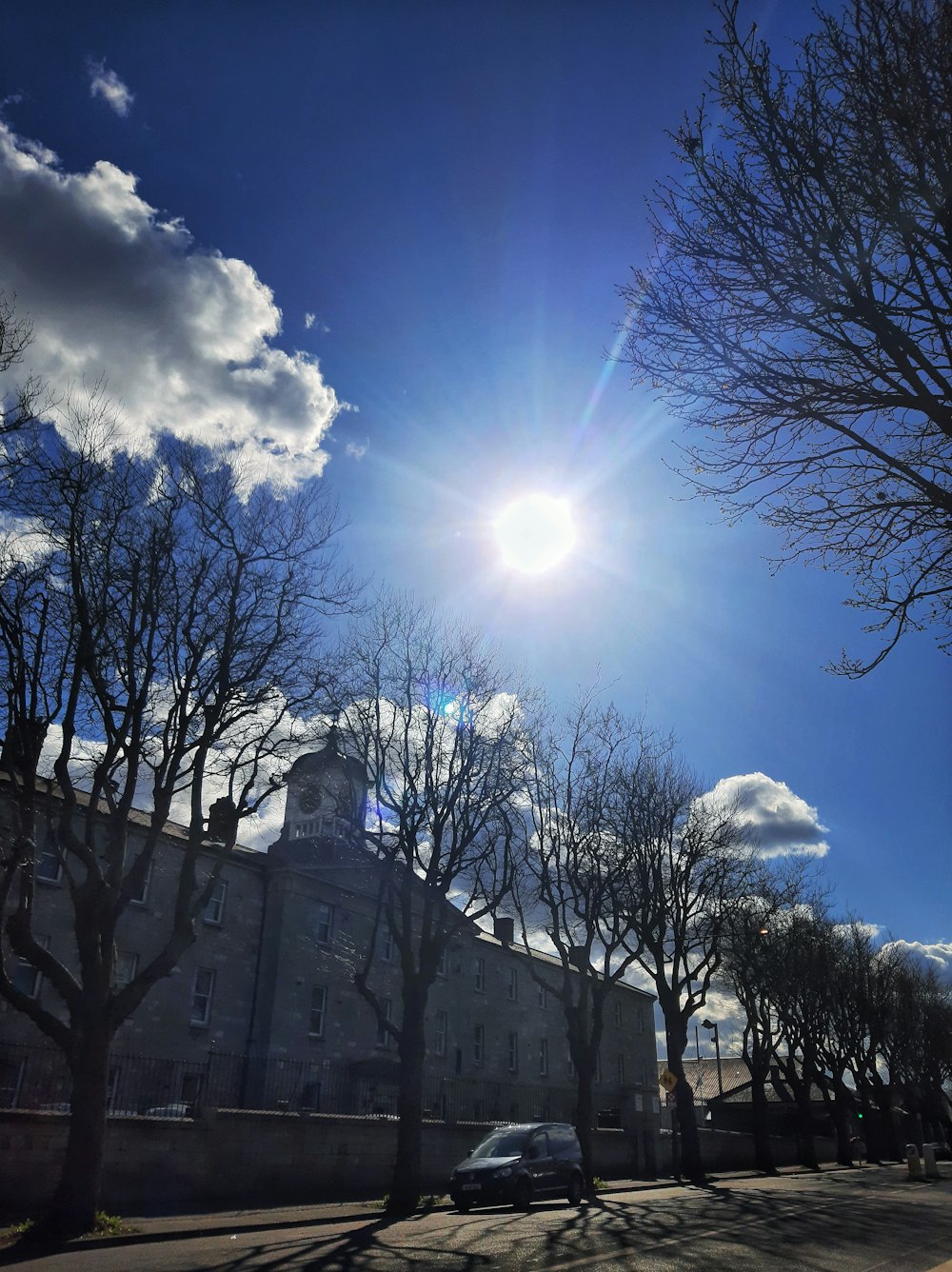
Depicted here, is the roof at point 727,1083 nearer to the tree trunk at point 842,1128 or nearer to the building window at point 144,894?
the tree trunk at point 842,1128

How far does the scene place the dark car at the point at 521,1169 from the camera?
62.4 ft

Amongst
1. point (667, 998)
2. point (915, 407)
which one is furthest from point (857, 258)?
point (667, 998)

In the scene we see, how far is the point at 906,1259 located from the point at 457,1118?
65.2 feet

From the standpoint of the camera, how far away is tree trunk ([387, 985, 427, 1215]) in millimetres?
18391

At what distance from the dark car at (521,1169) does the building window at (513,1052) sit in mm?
26969

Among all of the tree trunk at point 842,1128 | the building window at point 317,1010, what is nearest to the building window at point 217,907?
the building window at point 317,1010

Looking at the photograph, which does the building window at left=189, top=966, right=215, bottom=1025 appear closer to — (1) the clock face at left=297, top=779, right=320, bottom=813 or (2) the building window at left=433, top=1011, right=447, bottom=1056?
(2) the building window at left=433, top=1011, right=447, bottom=1056

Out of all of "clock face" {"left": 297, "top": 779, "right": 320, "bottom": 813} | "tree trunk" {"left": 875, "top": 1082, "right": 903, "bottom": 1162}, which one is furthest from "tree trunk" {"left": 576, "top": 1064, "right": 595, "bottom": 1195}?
"tree trunk" {"left": 875, "top": 1082, "right": 903, "bottom": 1162}

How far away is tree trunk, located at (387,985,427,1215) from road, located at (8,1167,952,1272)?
608mm

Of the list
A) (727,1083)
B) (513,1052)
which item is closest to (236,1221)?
(513,1052)

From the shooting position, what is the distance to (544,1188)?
20.4 m

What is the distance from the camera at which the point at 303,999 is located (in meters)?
35.7

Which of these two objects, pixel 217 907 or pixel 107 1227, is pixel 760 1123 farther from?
pixel 107 1227

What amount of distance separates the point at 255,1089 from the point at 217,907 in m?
8.14
